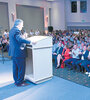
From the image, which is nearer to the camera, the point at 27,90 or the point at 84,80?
the point at 27,90

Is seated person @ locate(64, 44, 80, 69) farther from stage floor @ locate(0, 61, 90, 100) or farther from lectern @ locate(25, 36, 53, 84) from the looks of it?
lectern @ locate(25, 36, 53, 84)

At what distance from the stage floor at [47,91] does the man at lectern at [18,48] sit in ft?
1.06

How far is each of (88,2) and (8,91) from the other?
1535cm

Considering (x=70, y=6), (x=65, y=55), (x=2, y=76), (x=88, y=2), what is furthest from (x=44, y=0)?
(x=2, y=76)

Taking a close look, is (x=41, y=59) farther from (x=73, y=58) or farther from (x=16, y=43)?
(x=73, y=58)

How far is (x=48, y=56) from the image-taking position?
364 centimetres

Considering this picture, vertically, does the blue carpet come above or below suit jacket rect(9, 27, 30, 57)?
below

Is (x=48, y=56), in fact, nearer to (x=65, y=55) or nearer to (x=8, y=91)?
(x=8, y=91)

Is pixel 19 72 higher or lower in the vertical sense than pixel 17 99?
higher

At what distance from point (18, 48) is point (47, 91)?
1.20 meters

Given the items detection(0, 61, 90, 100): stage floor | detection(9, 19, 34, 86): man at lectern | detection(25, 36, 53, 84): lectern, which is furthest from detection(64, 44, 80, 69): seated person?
detection(9, 19, 34, 86): man at lectern

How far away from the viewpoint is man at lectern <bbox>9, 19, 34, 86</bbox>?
321 centimetres

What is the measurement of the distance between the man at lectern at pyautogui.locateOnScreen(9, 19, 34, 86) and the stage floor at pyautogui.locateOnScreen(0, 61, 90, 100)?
1.06 feet

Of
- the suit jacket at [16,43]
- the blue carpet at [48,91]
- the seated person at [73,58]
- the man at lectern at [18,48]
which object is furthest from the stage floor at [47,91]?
the seated person at [73,58]
